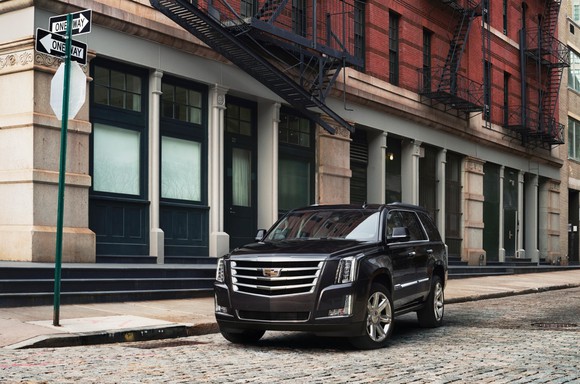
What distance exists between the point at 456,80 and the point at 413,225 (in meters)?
16.6

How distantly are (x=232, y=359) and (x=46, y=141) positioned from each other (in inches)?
292

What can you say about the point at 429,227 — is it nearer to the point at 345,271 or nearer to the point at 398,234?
the point at 398,234

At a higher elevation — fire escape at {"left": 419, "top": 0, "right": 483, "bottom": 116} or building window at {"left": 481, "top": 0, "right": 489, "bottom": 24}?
building window at {"left": 481, "top": 0, "right": 489, "bottom": 24}

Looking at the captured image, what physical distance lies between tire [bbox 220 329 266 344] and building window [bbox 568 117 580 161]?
33.7 metres

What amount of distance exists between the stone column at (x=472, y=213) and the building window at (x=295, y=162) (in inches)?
397

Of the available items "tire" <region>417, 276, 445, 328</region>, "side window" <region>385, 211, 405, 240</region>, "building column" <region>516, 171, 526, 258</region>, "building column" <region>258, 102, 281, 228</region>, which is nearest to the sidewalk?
"side window" <region>385, 211, 405, 240</region>

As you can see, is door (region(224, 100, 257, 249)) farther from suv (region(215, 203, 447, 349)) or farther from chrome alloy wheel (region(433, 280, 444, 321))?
suv (region(215, 203, 447, 349))

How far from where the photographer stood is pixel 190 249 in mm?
17625

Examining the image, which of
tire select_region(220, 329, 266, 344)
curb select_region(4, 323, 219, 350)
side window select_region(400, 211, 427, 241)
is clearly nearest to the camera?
curb select_region(4, 323, 219, 350)

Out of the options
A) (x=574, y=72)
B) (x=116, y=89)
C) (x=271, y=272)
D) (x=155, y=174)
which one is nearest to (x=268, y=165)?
(x=155, y=174)

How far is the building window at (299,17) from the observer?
20906mm

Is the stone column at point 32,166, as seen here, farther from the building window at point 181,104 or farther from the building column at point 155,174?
the building window at point 181,104

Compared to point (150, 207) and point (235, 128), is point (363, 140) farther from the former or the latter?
point (150, 207)

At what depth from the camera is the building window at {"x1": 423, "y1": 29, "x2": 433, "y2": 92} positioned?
26953 mm
